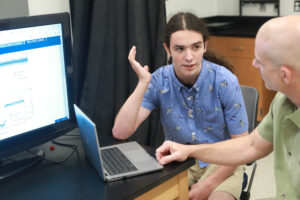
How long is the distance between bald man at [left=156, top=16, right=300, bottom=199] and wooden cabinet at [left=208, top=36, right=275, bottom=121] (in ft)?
7.74

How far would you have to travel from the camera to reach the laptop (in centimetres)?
137

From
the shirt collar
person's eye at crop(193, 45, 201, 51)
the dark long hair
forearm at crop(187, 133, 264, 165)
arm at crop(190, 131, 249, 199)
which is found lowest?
arm at crop(190, 131, 249, 199)

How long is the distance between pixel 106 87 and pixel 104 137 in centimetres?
91

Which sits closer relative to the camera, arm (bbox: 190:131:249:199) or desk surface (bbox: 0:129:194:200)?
desk surface (bbox: 0:129:194:200)

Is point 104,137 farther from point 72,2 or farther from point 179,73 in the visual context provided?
point 72,2

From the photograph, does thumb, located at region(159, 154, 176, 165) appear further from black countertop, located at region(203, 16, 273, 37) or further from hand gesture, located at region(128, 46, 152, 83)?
black countertop, located at region(203, 16, 273, 37)

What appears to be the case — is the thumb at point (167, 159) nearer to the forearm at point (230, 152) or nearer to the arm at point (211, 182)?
the forearm at point (230, 152)

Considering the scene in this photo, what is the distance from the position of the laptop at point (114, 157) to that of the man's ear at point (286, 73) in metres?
0.47

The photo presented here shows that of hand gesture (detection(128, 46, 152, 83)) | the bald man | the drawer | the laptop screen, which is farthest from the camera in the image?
the drawer

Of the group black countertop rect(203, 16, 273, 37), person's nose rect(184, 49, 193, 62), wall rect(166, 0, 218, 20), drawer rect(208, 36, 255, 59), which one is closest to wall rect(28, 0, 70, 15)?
person's nose rect(184, 49, 193, 62)

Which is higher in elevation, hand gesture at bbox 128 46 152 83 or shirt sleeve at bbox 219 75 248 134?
hand gesture at bbox 128 46 152 83

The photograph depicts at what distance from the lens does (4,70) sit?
4.69ft

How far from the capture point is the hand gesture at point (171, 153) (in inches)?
57.9

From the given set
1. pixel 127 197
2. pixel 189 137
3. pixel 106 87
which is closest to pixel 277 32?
pixel 127 197
